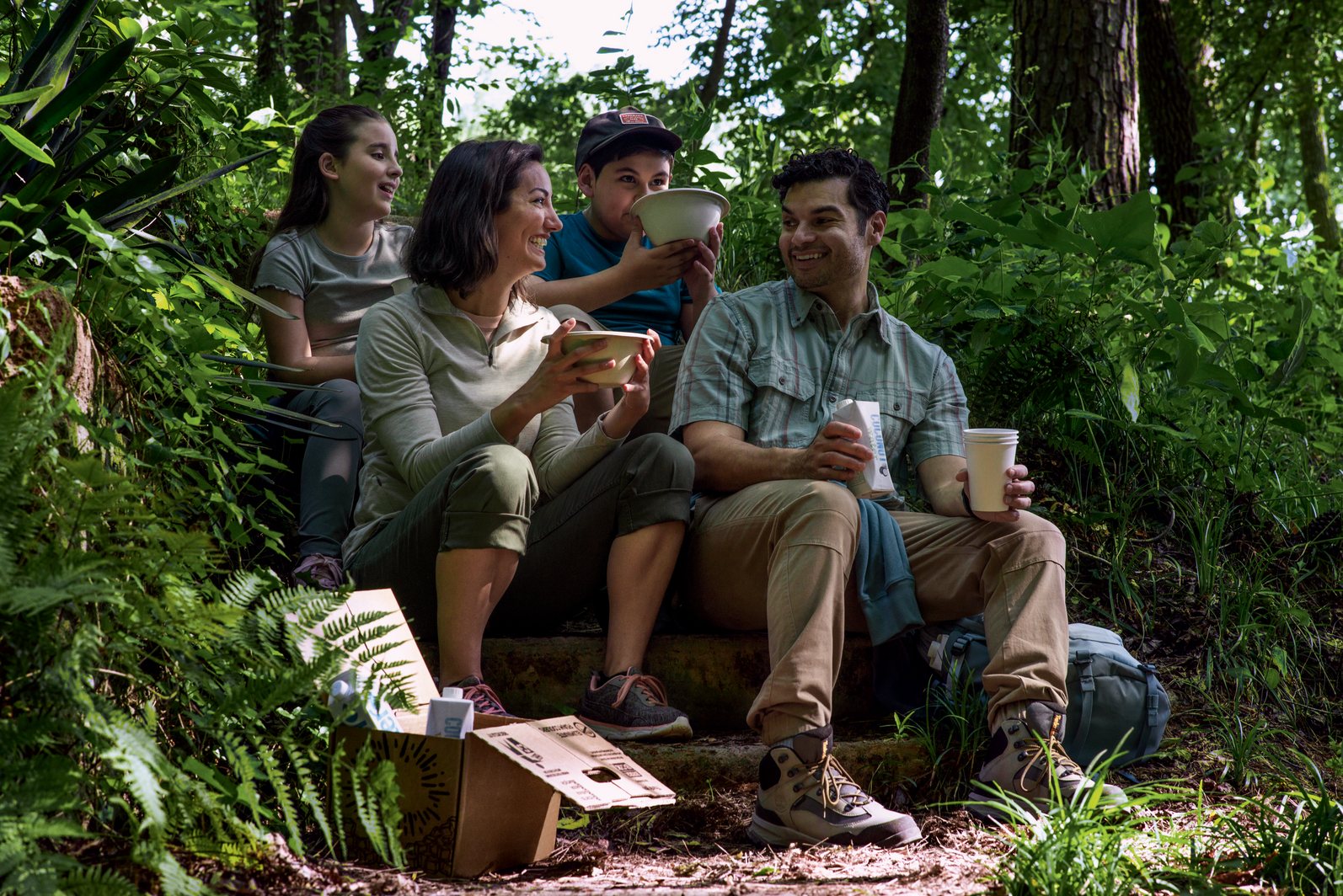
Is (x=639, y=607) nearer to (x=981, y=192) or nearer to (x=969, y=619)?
(x=969, y=619)

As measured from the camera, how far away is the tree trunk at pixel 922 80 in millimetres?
4914

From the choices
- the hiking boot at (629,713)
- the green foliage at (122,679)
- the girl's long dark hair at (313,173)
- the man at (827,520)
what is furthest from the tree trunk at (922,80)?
the green foliage at (122,679)

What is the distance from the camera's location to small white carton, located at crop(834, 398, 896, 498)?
2.51m

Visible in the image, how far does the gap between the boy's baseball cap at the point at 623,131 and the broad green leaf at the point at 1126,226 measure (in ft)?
4.51

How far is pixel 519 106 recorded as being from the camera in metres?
12.8

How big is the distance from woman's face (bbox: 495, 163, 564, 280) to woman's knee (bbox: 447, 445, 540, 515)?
639mm

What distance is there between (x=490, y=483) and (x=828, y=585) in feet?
2.53

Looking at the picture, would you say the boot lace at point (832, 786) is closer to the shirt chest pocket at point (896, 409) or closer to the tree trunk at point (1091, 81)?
the shirt chest pocket at point (896, 409)

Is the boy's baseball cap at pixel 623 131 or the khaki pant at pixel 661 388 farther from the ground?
the boy's baseball cap at pixel 623 131

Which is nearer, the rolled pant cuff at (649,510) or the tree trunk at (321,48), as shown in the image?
the rolled pant cuff at (649,510)

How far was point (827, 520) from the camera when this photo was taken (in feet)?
7.89

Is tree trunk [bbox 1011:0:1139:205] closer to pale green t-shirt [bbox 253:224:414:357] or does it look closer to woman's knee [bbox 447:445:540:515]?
pale green t-shirt [bbox 253:224:414:357]

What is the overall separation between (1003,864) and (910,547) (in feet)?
3.39

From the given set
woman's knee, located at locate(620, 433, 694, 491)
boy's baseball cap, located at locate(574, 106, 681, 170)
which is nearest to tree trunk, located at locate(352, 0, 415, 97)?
boy's baseball cap, located at locate(574, 106, 681, 170)
